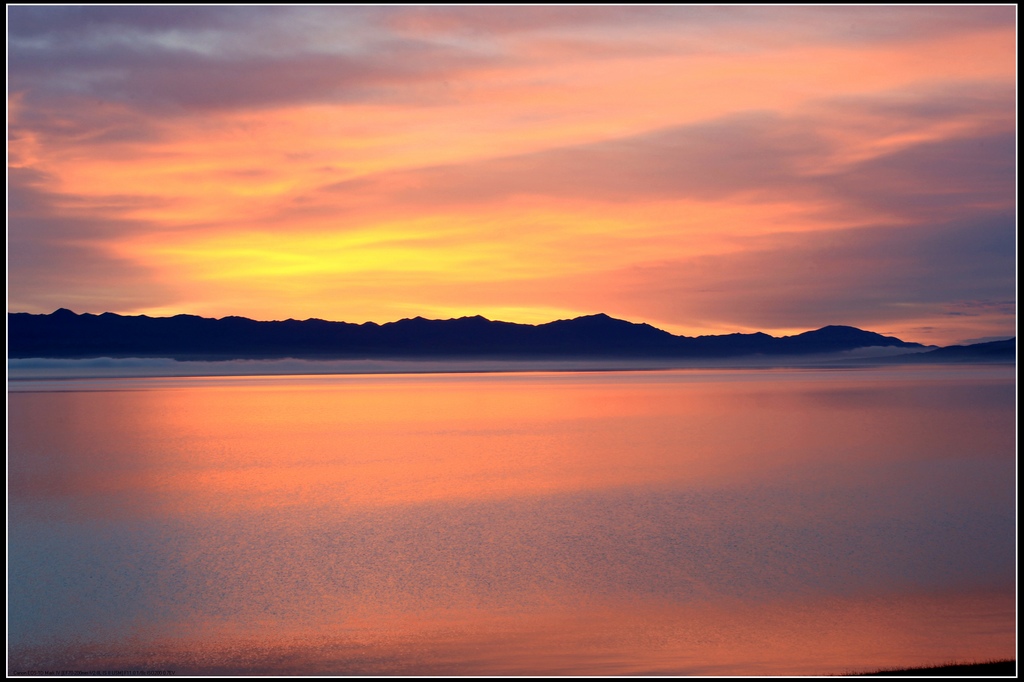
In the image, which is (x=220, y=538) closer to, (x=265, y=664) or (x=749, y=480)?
(x=265, y=664)

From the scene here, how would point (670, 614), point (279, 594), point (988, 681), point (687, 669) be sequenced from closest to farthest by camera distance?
point (988, 681), point (687, 669), point (670, 614), point (279, 594)

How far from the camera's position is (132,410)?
36.1 m

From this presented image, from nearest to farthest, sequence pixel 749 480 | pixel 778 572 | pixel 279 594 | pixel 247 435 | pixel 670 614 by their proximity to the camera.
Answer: pixel 670 614 < pixel 279 594 < pixel 778 572 < pixel 749 480 < pixel 247 435

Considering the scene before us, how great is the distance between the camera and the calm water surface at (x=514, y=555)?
818cm

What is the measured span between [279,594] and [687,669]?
14.3ft

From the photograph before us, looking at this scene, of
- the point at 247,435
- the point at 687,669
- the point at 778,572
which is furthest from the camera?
the point at 247,435

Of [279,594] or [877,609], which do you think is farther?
[279,594]

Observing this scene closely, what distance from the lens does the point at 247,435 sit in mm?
25453

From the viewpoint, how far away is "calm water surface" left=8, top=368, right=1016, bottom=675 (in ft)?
26.8

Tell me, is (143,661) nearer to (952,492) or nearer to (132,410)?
(952,492)

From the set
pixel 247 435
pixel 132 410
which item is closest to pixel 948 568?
pixel 247 435

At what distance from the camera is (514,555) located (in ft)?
36.2

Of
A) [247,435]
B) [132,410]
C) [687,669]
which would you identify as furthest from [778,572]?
[132,410]

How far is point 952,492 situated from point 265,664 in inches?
459
